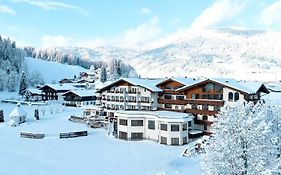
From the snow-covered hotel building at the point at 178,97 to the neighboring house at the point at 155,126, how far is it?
0.15 meters

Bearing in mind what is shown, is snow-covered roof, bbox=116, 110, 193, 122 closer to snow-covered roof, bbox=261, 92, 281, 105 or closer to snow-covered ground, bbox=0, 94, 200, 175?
snow-covered ground, bbox=0, 94, 200, 175

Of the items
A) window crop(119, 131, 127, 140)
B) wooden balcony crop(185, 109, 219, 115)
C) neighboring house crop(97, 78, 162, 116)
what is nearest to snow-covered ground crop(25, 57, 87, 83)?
neighboring house crop(97, 78, 162, 116)

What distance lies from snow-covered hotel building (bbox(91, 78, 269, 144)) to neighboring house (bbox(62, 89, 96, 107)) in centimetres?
2043

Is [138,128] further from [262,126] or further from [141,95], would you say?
[262,126]

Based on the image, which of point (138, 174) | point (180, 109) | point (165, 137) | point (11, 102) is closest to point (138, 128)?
point (165, 137)

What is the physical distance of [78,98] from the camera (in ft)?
282

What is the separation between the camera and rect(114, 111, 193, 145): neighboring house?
45906mm

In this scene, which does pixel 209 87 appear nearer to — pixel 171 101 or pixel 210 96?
pixel 210 96

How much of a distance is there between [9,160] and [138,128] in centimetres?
1895

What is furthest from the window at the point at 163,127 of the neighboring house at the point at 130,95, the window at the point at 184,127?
the neighboring house at the point at 130,95

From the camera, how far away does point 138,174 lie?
33375mm

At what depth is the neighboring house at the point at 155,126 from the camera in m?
45.9

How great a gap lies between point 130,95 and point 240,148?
4252cm

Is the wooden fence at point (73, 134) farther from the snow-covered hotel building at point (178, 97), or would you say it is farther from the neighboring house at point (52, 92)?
the neighboring house at point (52, 92)
